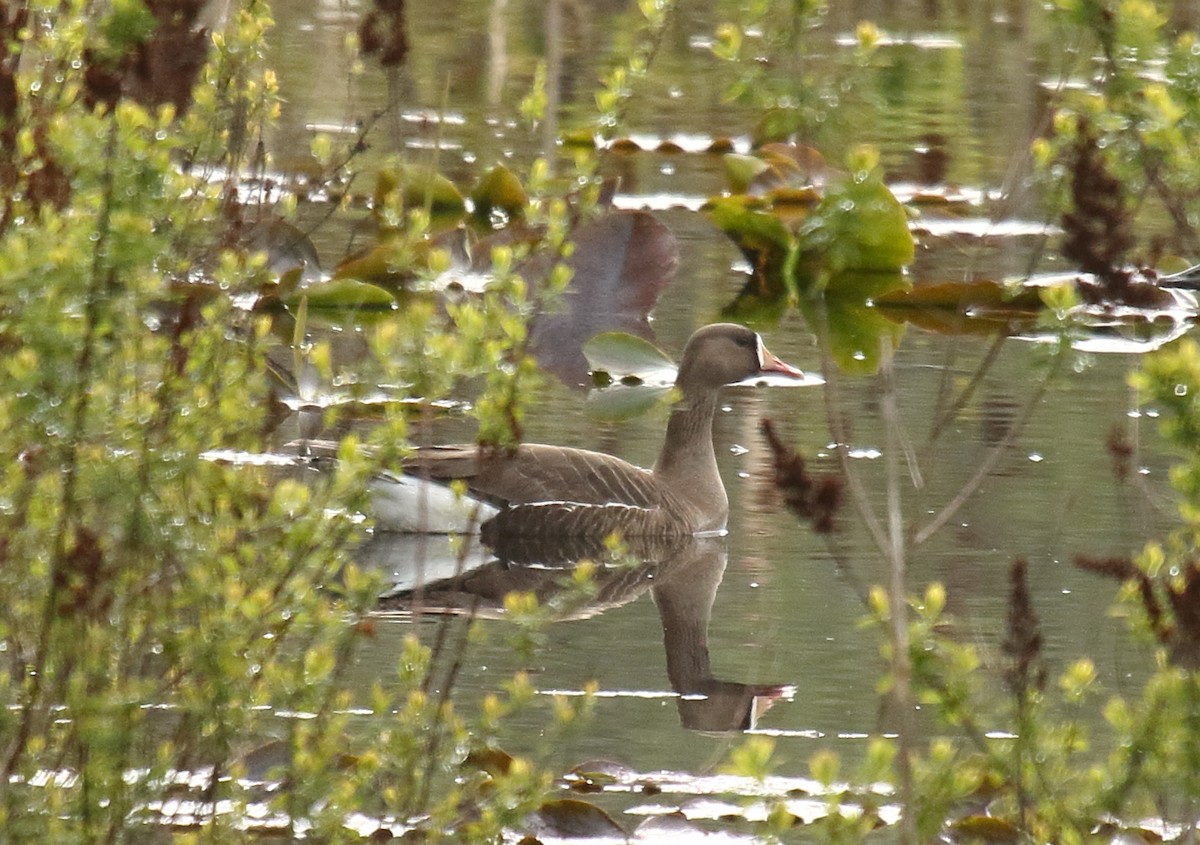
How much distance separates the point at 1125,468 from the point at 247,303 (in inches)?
Result: 256

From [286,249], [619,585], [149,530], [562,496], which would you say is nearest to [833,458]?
[562,496]

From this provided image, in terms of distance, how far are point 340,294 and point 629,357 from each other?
1359 mm

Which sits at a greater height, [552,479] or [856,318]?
[552,479]

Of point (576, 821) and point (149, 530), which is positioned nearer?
point (149, 530)

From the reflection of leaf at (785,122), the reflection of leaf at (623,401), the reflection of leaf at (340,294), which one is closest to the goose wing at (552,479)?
the reflection of leaf at (623,401)

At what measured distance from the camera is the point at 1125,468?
457 cm

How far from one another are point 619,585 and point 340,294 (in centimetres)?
324

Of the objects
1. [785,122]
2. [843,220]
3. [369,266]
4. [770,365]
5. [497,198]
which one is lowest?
[497,198]

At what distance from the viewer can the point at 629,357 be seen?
10156mm

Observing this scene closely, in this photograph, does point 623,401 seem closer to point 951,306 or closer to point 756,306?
point 756,306

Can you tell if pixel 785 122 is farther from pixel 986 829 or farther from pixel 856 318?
pixel 856 318

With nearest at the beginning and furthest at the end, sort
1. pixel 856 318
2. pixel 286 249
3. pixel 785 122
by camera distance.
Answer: pixel 785 122
pixel 286 249
pixel 856 318

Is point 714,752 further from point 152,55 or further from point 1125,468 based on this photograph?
point 152,55

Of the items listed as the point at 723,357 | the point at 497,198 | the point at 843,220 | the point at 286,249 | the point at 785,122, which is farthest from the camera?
the point at 497,198
